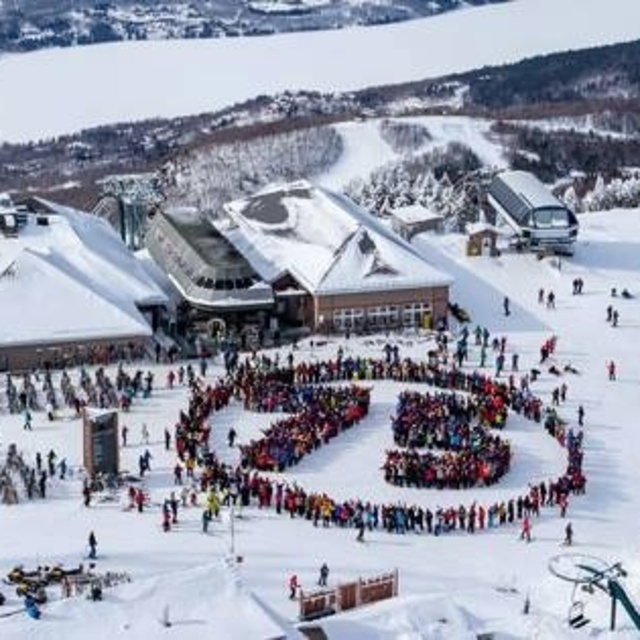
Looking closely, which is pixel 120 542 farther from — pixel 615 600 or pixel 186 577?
pixel 615 600

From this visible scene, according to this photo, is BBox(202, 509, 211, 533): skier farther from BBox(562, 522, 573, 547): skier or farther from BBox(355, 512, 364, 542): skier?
BBox(562, 522, 573, 547): skier

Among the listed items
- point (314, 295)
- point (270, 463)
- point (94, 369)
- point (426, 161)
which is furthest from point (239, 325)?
point (426, 161)

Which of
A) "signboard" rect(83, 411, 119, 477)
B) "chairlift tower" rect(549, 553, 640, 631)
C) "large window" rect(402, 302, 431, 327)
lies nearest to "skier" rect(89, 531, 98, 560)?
"signboard" rect(83, 411, 119, 477)

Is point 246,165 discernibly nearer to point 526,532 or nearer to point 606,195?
point 606,195

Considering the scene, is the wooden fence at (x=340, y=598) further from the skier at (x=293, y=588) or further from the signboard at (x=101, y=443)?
the signboard at (x=101, y=443)

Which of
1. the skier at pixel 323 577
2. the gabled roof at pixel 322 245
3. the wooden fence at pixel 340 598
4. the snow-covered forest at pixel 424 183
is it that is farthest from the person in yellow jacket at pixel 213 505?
the snow-covered forest at pixel 424 183
